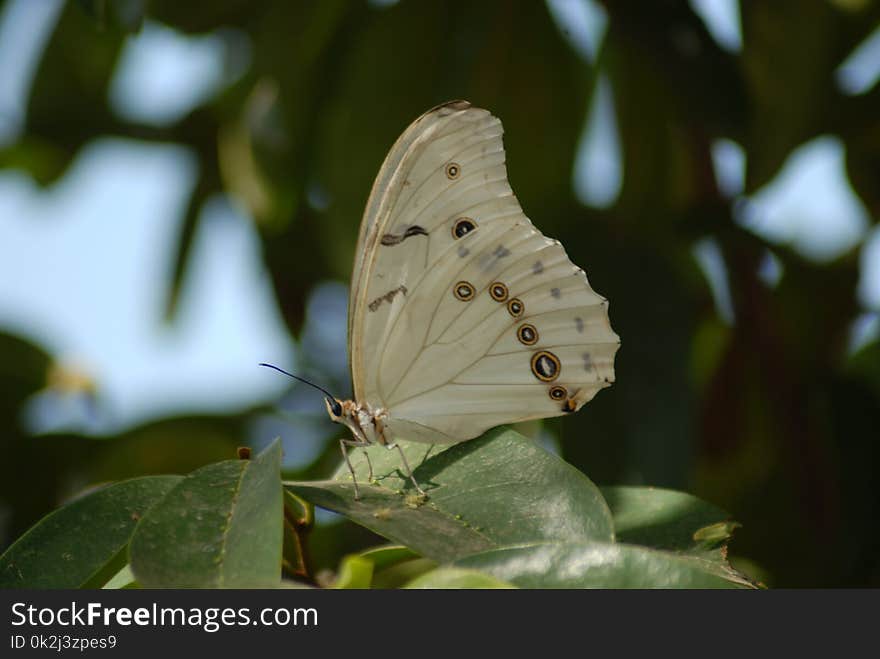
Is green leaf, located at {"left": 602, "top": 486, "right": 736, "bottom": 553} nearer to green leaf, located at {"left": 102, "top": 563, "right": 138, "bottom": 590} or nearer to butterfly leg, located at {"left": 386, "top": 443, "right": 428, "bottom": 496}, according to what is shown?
butterfly leg, located at {"left": 386, "top": 443, "right": 428, "bottom": 496}

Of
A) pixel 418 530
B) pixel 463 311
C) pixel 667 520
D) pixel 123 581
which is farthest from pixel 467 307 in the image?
pixel 123 581

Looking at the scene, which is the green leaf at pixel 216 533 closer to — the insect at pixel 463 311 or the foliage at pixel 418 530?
the foliage at pixel 418 530

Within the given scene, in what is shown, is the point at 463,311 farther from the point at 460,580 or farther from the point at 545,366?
the point at 460,580

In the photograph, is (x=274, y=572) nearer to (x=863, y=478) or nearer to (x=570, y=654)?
(x=570, y=654)

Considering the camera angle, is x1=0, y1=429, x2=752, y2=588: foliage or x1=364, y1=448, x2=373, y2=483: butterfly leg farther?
x1=364, y1=448, x2=373, y2=483: butterfly leg

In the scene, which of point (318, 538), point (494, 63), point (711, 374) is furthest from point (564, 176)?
point (318, 538)

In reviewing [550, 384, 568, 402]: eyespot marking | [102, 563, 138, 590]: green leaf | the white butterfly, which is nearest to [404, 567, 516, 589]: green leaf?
[102, 563, 138, 590]: green leaf

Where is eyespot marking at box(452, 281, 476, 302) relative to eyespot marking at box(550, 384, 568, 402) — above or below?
above
